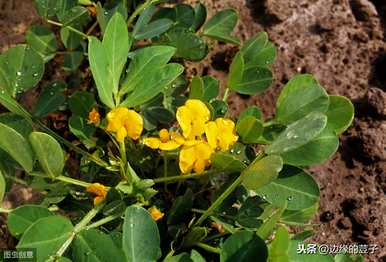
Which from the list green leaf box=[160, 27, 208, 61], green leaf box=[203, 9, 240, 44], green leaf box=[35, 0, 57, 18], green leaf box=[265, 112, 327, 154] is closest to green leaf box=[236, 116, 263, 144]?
green leaf box=[265, 112, 327, 154]

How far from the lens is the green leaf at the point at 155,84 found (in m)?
1.50

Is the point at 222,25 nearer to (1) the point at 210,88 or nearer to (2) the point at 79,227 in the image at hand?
(1) the point at 210,88

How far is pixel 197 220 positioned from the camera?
5.56 ft

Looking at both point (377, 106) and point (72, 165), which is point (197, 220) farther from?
point (377, 106)

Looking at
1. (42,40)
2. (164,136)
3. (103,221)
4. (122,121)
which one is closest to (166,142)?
(164,136)

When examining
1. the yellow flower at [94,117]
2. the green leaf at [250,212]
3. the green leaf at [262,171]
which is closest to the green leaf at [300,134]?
the green leaf at [262,171]

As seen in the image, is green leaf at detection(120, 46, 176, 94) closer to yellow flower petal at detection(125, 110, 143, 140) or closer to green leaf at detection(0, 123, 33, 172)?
yellow flower petal at detection(125, 110, 143, 140)

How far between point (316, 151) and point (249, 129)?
0.16 metres

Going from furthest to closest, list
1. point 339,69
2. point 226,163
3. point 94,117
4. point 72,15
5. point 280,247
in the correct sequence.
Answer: point 339,69 < point 72,15 < point 94,117 < point 226,163 < point 280,247

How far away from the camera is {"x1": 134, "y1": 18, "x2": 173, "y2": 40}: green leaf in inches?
70.7

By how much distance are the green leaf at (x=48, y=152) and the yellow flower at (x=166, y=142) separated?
0.75ft

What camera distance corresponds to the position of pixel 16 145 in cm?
138

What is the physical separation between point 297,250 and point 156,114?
56 cm

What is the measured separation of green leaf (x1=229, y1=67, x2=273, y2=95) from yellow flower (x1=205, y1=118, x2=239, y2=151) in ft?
0.89
